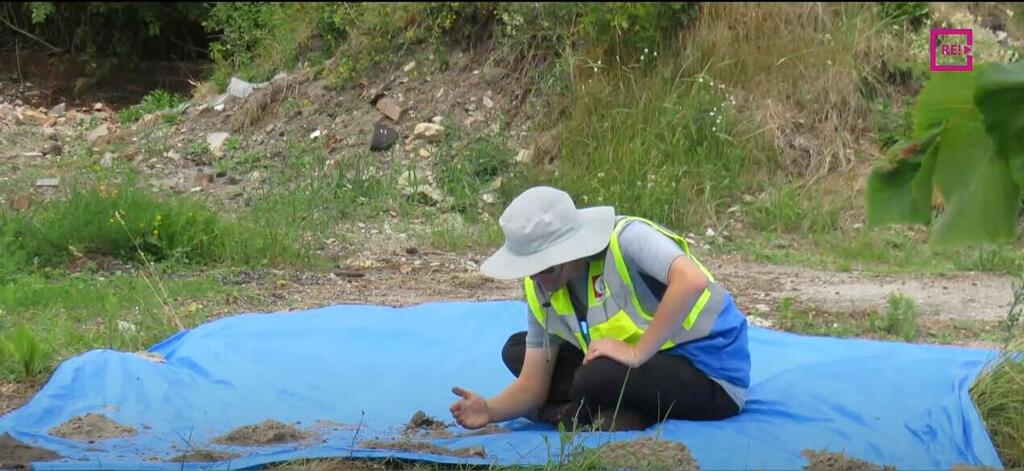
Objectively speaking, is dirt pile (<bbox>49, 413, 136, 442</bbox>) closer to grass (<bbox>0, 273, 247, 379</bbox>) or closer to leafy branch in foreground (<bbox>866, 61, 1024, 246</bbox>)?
grass (<bbox>0, 273, 247, 379</bbox>)

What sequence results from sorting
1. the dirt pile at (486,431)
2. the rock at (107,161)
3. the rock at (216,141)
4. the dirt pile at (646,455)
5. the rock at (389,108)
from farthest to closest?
1. the rock at (389,108)
2. the rock at (216,141)
3. the rock at (107,161)
4. the dirt pile at (486,431)
5. the dirt pile at (646,455)

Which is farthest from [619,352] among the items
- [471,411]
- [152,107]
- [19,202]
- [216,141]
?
[152,107]

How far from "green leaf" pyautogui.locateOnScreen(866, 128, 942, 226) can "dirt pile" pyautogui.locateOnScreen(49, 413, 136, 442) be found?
2945 millimetres

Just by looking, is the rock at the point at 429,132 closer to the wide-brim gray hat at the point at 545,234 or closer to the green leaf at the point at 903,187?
the wide-brim gray hat at the point at 545,234

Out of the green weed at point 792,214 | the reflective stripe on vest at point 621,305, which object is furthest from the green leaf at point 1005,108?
the green weed at point 792,214

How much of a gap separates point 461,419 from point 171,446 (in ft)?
3.01

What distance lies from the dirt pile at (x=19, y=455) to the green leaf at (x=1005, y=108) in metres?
3.06

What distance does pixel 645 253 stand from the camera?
4.01 metres

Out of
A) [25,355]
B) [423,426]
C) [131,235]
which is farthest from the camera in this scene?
[131,235]

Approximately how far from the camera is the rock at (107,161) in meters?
9.27

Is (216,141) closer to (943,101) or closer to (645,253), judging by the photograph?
(645,253)

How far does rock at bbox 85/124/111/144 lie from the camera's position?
997 cm

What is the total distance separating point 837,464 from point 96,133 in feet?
24.3

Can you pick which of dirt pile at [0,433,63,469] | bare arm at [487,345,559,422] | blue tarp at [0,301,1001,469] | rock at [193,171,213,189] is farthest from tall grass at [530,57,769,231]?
dirt pile at [0,433,63,469]
